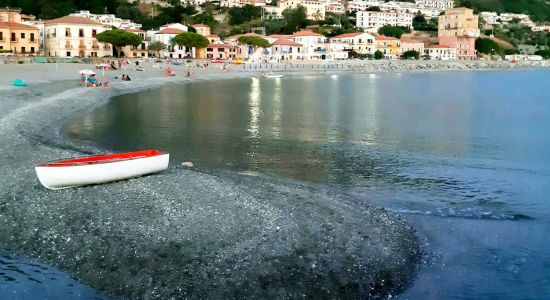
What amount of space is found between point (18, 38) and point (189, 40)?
2552 centimetres

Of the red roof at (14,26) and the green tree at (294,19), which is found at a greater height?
the green tree at (294,19)

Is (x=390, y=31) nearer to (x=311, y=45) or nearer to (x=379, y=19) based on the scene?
(x=379, y=19)

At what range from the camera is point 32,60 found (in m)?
72.5

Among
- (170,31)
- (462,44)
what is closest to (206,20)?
(170,31)

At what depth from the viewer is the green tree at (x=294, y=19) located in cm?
14494

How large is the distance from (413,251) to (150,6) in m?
145

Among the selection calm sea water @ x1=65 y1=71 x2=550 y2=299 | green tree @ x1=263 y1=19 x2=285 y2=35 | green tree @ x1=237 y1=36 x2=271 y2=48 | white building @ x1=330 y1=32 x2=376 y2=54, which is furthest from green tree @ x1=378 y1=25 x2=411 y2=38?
calm sea water @ x1=65 y1=71 x2=550 y2=299

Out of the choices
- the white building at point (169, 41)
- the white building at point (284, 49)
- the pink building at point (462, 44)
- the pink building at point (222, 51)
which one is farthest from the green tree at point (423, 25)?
the white building at point (169, 41)

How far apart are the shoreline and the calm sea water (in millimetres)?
1065

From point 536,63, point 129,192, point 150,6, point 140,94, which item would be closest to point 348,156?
point 129,192

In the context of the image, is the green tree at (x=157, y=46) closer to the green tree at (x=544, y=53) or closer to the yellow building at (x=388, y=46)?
the yellow building at (x=388, y=46)

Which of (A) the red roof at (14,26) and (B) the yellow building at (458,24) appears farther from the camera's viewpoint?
(B) the yellow building at (458,24)

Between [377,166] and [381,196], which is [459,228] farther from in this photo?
[377,166]

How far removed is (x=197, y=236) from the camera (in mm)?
12773
